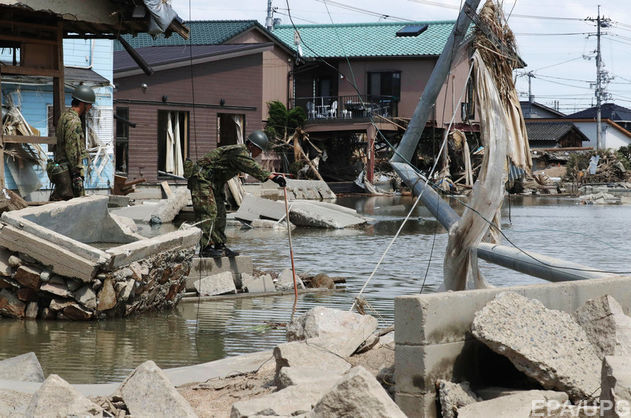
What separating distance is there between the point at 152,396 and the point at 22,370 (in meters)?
1.68

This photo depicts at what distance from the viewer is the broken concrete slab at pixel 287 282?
460 inches

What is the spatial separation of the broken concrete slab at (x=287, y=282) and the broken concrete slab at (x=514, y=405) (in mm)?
6506

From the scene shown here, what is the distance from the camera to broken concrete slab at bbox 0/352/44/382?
630 centimetres

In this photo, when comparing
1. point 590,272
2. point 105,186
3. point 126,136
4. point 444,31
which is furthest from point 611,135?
point 590,272

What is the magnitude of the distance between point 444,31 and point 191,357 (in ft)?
Answer: 128

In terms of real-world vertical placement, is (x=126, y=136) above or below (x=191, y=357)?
above

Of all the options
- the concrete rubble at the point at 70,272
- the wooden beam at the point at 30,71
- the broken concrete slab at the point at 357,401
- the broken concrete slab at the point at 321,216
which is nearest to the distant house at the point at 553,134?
the broken concrete slab at the point at 321,216

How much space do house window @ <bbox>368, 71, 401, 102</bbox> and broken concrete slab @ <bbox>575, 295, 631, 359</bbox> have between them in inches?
1476

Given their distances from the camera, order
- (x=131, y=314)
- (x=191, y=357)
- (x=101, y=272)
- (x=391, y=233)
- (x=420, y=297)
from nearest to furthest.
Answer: (x=420, y=297) < (x=191, y=357) < (x=101, y=272) < (x=131, y=314) < (x=391, y=233)

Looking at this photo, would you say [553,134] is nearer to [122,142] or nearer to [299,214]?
[122,142]

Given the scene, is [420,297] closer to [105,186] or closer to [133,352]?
[133,352]

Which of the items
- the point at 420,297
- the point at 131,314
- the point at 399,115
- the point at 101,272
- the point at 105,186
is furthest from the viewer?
the point at 399,115

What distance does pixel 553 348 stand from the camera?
5.53m

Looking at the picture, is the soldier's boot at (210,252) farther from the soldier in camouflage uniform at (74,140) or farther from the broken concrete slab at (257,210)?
the broken concrete slab at (257,210)
